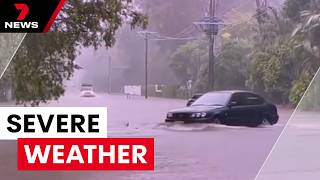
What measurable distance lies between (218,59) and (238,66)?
0.38 meters

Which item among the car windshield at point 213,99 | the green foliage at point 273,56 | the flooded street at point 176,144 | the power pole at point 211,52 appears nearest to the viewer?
the flooded street at point 176,144

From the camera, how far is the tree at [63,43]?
318 inches

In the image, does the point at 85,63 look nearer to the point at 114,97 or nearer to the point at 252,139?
the point at 114,97

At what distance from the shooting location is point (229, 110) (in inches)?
362

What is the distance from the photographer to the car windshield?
30.1ft

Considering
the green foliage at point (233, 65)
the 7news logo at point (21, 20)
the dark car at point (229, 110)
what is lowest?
the dark car at point (229, 110)

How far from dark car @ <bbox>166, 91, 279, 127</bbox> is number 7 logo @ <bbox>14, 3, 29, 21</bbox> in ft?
10.9

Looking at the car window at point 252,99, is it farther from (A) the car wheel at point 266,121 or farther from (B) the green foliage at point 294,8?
(B) the green foliage at point 294,8

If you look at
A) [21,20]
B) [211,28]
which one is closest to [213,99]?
[211,28]

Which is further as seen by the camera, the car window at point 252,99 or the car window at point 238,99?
the car window at point 252,99

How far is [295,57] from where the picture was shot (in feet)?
32.9

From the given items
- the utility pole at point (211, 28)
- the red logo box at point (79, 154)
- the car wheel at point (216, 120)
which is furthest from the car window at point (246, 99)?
the red logo box at point (79, 154)

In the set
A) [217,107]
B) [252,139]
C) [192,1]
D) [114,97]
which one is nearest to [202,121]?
[217,107]

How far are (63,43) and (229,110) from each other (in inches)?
119
